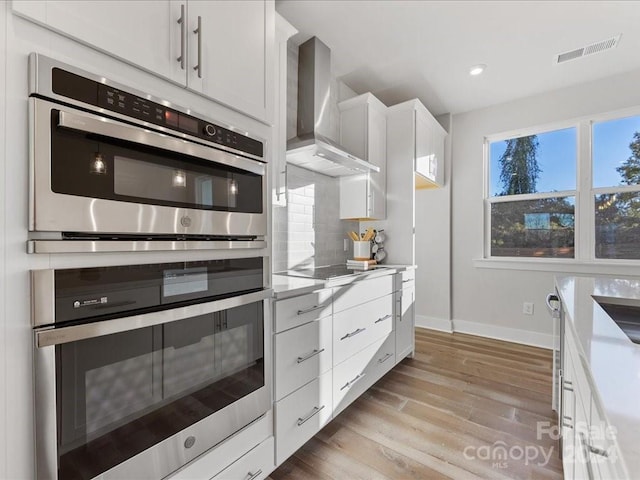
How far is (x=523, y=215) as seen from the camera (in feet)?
11.6

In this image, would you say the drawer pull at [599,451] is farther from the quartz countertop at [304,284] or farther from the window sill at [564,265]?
the window sill at [564,265]

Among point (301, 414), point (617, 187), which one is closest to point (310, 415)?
point (301, 414)

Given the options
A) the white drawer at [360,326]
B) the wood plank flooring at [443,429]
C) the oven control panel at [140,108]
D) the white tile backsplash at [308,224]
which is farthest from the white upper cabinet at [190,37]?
the wood plank flooring at [443,429]

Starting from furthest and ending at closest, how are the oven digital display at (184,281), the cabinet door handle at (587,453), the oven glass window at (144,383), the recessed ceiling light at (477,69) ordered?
the recessed ceiling light at (477,69) → the oven digital display at (184,281) → the oven glass window at (144,383) → the cabinet door handle at (587,453)

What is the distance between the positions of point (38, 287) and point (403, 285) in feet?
8.14

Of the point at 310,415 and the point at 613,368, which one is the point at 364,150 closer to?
the point at 310,415

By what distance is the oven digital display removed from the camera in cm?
100

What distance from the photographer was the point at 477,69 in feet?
9.36

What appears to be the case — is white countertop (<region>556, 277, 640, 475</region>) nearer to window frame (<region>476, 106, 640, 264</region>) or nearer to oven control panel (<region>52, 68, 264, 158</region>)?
oven control panel (<region>52, 68, 264, 158</region>)

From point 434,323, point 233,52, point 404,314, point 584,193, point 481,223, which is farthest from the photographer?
point 434,323

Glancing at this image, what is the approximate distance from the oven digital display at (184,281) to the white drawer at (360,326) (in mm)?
950

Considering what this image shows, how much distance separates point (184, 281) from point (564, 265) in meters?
3.68

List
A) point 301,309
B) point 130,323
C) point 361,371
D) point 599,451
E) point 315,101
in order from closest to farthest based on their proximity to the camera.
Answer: point 599,451 < point 130,323 < point 301,309 < point 361,371 < point 315,101

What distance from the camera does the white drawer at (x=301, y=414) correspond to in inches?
56.6
